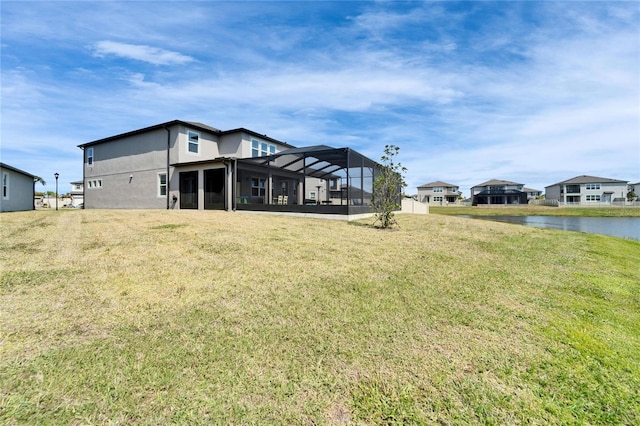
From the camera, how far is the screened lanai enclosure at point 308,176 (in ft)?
42.7

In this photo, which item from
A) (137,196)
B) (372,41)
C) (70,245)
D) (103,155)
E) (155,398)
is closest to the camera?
(155,398)

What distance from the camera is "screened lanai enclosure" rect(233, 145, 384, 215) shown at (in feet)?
42.7

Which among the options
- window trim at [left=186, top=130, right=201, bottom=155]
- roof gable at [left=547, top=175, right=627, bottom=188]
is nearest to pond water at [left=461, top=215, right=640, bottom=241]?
window trim at [left=186, top=130, right=201, bottom=155]

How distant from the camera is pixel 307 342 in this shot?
2.53 m

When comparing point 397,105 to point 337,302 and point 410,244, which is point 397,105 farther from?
point 337,302

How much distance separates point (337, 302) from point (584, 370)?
230 cm

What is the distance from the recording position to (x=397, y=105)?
15578mm

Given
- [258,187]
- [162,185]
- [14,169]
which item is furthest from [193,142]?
[14,169]

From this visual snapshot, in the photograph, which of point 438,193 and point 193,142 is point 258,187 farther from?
point 438,193

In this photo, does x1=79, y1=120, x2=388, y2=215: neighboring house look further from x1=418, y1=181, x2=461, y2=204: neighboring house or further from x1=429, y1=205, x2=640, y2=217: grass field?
x1=418, y1=181, x2=461, y2=204: neighboring house

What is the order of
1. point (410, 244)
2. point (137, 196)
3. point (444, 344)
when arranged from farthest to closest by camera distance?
A: point (137, 196), point (410, 244), point (444, 344)

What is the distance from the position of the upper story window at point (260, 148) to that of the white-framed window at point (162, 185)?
232 inches

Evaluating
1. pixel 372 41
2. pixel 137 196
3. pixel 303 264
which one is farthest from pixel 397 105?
pixel 137 196

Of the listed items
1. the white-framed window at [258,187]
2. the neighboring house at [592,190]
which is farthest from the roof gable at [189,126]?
the neighboring house at [592,190]
